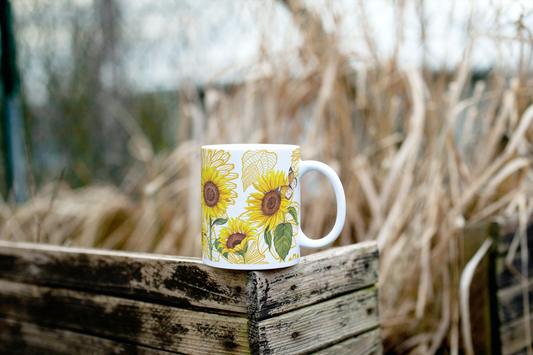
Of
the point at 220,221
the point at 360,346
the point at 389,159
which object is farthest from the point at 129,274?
the point at 389,159

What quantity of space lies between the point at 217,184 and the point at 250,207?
6 centimetres

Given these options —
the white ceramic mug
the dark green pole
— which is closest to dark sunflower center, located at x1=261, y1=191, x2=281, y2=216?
the white ceramic mug

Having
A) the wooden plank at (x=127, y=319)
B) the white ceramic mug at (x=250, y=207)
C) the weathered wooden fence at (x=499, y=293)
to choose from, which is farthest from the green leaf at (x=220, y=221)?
the weathered wooden fence at (x=499, y=293)

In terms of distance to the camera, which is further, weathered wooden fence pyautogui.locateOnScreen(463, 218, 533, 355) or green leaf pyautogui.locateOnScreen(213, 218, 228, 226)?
weathered wooden fence pyautogui.locateOnScreen(463, 218, 533, 355)

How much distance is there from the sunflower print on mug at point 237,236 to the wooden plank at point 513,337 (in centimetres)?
64

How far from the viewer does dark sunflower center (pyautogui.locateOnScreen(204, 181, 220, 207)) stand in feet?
1.80

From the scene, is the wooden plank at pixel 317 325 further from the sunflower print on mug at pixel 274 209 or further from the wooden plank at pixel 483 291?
the wooden plank at pixel 483 291

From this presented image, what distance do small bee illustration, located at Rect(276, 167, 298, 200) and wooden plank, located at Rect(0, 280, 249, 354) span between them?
0.57 ft

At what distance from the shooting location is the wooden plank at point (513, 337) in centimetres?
84

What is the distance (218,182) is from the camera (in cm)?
54

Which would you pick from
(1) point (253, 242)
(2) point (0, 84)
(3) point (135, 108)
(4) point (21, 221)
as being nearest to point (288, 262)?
(1) point (253, 242)

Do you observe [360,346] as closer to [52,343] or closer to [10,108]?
[52,343]

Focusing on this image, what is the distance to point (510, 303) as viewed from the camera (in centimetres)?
87

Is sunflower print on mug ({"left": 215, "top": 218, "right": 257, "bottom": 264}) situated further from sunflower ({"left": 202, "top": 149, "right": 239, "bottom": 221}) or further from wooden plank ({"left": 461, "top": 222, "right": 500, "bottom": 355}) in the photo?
wooden plank ({"left": 461, "top": 222, "right": 500, "bottom": 355})
